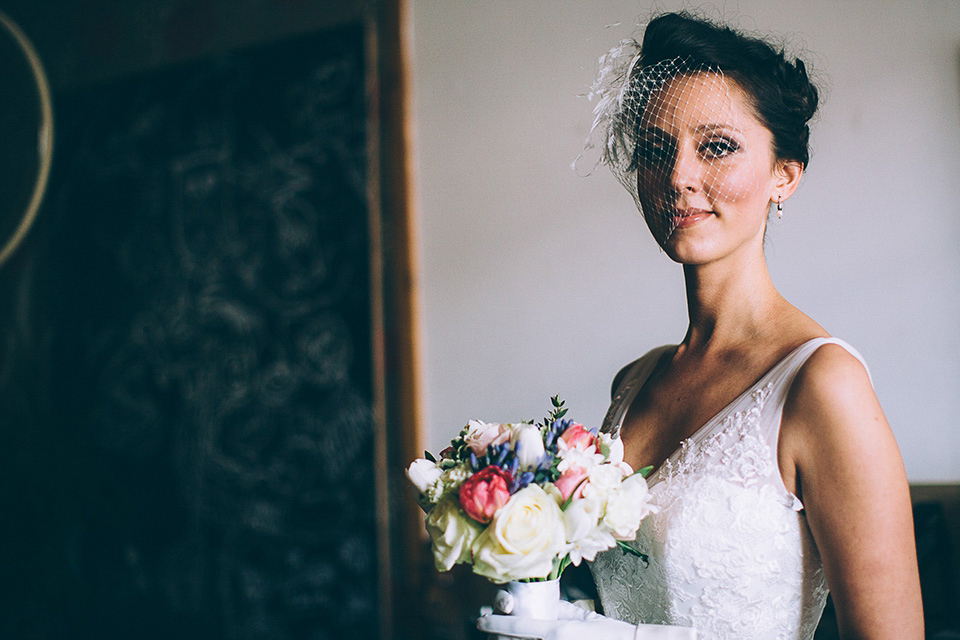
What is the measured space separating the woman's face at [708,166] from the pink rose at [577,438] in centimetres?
36

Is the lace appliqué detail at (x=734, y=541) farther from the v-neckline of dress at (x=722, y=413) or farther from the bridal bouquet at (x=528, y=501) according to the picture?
the bridal bouquet at (x=528, y=501)

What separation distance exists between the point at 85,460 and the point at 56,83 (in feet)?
4.63

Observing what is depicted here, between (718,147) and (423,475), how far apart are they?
24.4 inches

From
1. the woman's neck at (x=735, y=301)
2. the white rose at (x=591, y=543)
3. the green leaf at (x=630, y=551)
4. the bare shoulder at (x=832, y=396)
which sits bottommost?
the green leaf at (x=630, y=551)

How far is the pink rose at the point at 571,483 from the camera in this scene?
0.87 m

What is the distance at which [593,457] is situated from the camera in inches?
35.3

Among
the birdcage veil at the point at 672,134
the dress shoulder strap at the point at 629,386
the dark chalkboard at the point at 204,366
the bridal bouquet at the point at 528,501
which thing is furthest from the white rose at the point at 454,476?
the dark chalkboard at the point at 204,366

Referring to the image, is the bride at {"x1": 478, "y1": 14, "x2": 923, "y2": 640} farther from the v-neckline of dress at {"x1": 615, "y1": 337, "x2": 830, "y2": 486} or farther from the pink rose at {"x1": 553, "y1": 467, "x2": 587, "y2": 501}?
the pink rose at {"x1": 553, "y1": 467, "x2": 587, "y2": 501}

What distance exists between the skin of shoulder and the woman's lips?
270 mm

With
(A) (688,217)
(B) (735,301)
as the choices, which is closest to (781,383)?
(B) (735,301)

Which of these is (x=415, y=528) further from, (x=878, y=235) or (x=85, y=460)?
(x=878, y=235)

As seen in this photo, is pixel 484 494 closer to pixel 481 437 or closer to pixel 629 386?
pixel 481 437

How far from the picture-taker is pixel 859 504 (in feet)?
2.86

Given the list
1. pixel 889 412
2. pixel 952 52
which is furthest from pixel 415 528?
pixel 952 52
